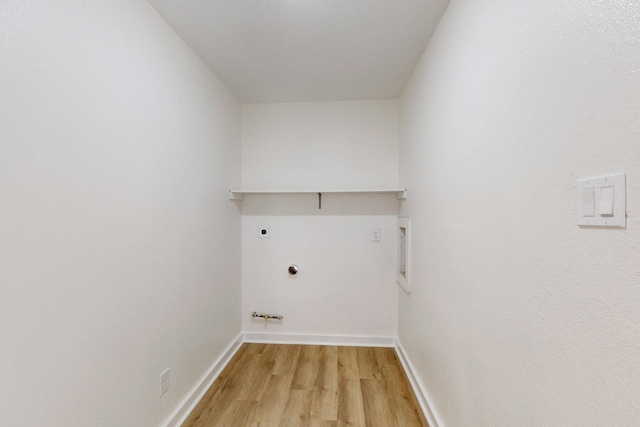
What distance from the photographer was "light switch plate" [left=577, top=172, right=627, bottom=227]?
603 mm

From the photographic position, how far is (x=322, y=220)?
2891mm

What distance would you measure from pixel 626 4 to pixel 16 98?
5.31ft

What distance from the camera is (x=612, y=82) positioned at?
0.63 metres

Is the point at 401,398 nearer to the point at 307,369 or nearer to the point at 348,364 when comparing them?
the point at 348,364

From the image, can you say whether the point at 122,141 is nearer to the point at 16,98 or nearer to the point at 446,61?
the point at 16,98

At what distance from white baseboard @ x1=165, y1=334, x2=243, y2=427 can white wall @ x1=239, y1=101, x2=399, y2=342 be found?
15.3 inches

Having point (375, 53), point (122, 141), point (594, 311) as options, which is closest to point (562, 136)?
point (594, 311)

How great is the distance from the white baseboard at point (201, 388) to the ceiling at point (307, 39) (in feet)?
7.61

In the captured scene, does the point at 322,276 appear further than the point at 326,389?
Yes

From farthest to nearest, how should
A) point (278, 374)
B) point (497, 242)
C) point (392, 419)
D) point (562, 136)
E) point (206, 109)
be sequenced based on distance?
point (278, 374) < point (206, 109) < point (392, 419) < point (497, 242) < point (562, 136)

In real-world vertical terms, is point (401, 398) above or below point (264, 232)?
below

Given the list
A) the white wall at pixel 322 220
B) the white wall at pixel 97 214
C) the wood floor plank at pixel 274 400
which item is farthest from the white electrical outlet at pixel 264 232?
the wood floor plank at pixel 274 400

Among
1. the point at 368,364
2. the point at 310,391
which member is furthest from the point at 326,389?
the point at 368,364

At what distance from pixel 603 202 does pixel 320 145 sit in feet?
7.99
